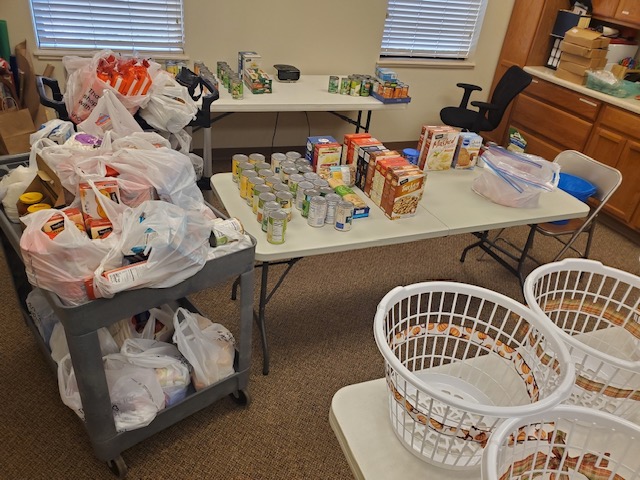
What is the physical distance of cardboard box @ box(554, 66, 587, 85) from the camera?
12.1 ft

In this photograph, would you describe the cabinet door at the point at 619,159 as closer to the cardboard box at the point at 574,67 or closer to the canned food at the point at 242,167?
the cardboard box at the point at 574,67

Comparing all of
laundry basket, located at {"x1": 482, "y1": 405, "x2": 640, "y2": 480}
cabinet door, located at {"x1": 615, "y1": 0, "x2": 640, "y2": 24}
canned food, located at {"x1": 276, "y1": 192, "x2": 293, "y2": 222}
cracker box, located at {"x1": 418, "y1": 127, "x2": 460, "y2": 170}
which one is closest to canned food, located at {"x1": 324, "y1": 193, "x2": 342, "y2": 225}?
canned food, located at {"x1": 276, "y1": 192, "x2": 293, "y2": 222}

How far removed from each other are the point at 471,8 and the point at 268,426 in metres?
3.90

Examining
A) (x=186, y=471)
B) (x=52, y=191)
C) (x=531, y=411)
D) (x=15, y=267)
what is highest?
(x=531, y=411)

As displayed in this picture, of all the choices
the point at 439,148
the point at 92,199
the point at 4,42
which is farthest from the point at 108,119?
the point at 4,42

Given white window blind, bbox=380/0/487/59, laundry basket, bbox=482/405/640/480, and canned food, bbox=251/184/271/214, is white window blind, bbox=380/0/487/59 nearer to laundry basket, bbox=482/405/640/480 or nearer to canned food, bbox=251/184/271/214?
canned food, bbox=251/184/271/214

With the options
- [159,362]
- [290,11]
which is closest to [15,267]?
[159,362]

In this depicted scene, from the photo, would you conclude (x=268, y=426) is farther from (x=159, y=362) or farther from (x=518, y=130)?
(x=518, y=130)

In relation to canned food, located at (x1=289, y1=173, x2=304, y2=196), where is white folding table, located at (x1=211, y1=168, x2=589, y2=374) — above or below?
below

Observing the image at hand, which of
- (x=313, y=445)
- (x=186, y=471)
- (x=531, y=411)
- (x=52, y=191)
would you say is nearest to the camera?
(x=531, y=411)

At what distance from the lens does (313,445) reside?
1775 mm

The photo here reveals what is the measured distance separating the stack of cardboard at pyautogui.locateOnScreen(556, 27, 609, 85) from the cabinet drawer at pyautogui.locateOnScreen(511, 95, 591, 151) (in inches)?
10.7

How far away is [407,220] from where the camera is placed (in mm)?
1910

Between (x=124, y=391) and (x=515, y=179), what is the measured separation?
1703 mm
